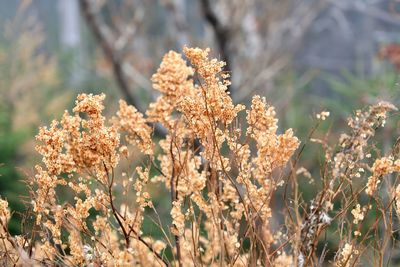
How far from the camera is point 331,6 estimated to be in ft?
36.1

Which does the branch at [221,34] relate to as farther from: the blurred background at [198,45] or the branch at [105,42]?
the branch at [105,42]

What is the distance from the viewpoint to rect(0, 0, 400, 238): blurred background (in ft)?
19.3

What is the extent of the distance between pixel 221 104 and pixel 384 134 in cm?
487

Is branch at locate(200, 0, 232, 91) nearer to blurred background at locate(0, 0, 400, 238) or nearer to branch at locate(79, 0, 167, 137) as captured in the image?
blurred background at locate(0, 0, 400, 238)

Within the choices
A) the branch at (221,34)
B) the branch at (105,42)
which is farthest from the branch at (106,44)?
the branch at (221,34)

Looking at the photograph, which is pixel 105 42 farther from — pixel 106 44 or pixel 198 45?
pixel 198 45

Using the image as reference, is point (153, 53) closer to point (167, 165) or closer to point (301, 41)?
point (301, 41)

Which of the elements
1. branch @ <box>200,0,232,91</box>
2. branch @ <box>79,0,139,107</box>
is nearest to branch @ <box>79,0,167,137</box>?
branch @ <box>79,0,139,107</box>

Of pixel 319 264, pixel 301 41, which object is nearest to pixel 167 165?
pixel 319 264

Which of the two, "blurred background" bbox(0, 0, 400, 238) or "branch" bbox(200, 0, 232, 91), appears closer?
"branch" bbox(200, 0, 232, 91)

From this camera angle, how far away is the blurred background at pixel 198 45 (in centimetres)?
589

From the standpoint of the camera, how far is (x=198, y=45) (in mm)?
6109

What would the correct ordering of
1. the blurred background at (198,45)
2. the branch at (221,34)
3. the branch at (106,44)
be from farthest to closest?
the blurred background at (198,45)
the branch at (106,44)
the branch at (221,34)

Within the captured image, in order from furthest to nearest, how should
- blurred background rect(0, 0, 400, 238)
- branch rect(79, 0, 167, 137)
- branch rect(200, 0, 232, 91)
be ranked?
1. blurred background rect(0, 0, 400, 238)
2. branch rect(79, 0, 167, 137)
3. branch rect(200, 0, 232, 91)
